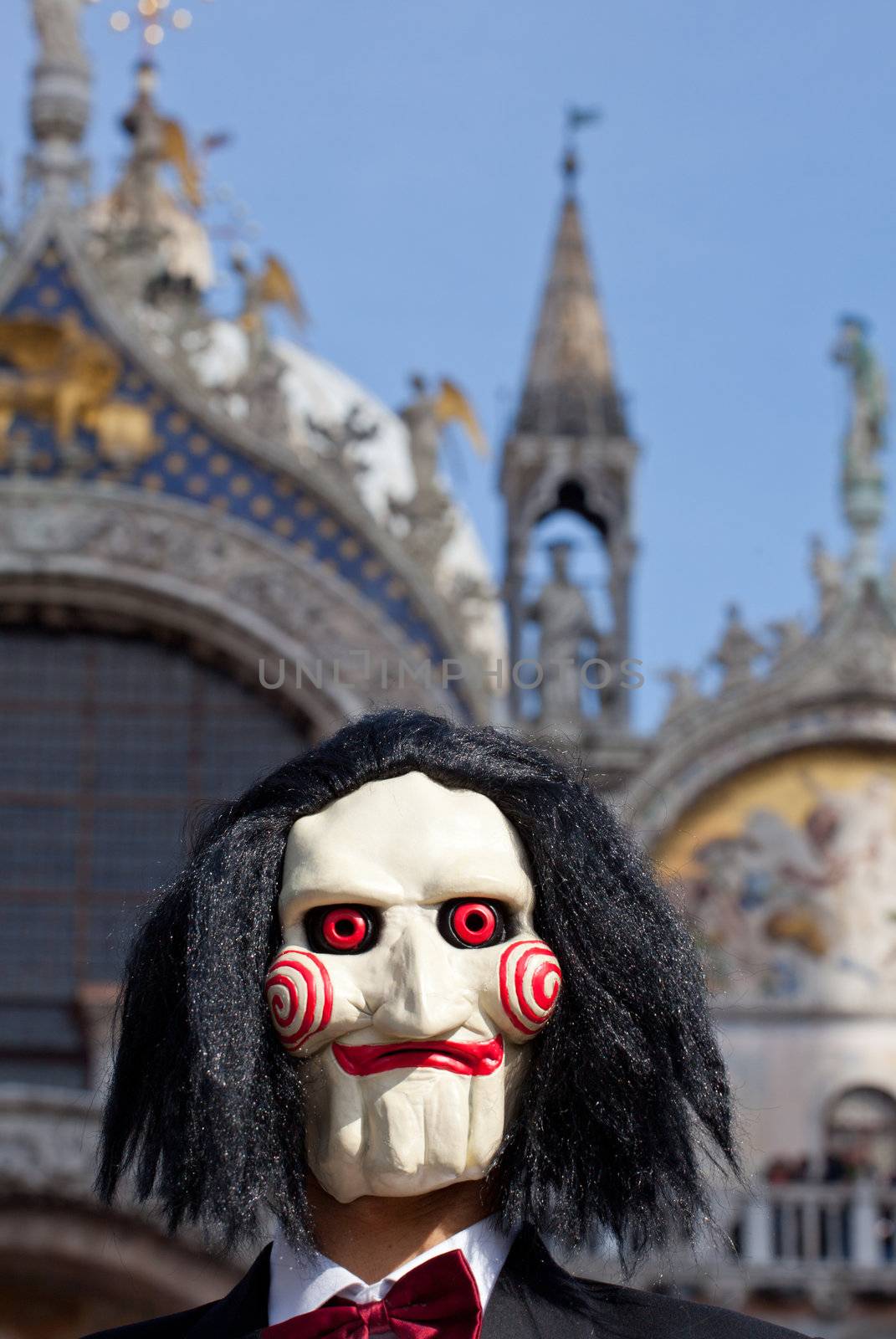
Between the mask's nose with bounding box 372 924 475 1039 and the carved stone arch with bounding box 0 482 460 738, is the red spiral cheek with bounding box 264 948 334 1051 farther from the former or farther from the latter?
the carved stone arch with bounding box 0 482 460 738

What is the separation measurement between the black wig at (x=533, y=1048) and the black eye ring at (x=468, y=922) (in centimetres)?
7

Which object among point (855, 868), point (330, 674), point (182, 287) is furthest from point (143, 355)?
point (855, 868)

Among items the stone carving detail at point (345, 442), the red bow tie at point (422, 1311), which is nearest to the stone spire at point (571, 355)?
the stone carving detail at point (345, 442)

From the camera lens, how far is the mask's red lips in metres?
2.61

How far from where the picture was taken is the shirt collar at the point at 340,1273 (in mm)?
2564

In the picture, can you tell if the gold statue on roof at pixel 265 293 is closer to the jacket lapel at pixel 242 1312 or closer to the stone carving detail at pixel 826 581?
the stone carving detail at pixel 826 581

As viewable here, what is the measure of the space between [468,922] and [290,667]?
8949 millimetres

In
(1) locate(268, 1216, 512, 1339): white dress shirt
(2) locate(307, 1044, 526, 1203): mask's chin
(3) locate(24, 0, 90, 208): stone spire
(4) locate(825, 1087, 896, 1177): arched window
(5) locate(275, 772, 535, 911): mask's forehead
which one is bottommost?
(4) locate(825, 1087, 896, 1177): arched window

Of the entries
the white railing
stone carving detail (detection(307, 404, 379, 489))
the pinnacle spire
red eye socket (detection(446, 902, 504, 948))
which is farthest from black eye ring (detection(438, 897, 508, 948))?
the pinnacle spire

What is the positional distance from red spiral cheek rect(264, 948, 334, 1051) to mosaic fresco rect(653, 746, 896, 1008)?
28.2 feet

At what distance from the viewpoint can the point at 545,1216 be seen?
8.71 feet

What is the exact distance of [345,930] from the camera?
8.67 ft

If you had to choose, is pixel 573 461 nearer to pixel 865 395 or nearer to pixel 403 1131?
pixel 865 395

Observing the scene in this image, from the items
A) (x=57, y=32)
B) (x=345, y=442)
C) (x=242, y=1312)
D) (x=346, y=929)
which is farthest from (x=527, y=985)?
(x=57, y=32)
